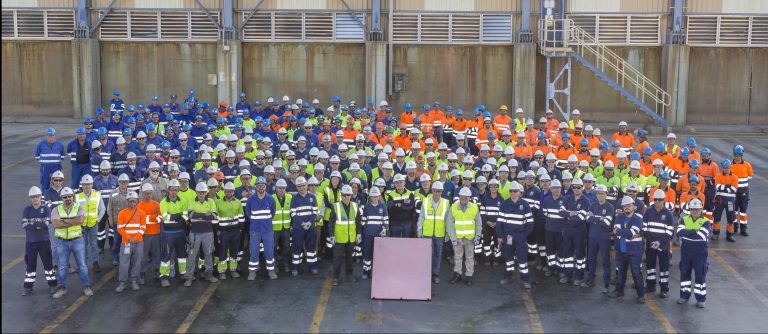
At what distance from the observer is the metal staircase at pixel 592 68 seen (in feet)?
98.4

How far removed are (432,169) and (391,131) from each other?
3.87 metres

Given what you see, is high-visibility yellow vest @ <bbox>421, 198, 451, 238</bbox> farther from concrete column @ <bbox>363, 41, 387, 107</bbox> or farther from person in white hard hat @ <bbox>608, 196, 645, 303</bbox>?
concrete column @ <bbox>363, 41, 387, 107</bbox>

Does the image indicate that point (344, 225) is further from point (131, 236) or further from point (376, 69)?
point (376, 69)

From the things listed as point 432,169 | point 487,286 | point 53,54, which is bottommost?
point 487,286

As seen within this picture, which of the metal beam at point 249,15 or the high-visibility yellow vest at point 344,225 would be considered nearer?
the high-visibility yellow vest at point 344,225

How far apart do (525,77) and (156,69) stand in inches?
552

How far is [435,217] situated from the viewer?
1395 cm

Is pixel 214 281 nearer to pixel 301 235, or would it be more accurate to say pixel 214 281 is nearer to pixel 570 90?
pixel 301 235

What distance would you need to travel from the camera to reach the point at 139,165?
16500 mm

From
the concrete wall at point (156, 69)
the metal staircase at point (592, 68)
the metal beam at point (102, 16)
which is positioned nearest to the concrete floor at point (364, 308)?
the metal staircase at point (592, 68)

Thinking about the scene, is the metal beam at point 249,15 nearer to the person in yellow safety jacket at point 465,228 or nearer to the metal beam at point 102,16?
the metal beam at point 102,16

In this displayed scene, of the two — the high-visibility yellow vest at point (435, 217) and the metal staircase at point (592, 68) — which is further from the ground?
the metal staircase at point (592, 68)

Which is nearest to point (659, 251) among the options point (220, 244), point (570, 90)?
point (220, 244)

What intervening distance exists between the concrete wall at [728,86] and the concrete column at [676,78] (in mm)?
892
